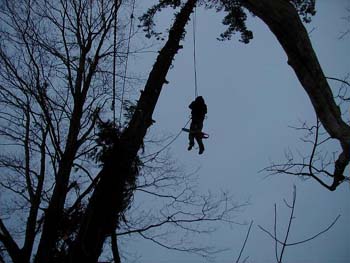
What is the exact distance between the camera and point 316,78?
6.43 feet

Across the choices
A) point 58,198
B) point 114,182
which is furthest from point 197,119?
point 58,198

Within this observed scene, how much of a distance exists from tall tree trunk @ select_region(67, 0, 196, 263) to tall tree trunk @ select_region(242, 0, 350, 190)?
3.06m

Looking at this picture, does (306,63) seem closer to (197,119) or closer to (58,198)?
(197,119)

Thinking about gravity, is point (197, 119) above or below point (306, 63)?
above

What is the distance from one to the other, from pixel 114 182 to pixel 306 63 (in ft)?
10.3

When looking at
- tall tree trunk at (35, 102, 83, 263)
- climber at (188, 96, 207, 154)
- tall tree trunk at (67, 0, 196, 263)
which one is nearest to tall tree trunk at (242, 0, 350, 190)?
tall tree trunk at (67, 0, 196, 263)

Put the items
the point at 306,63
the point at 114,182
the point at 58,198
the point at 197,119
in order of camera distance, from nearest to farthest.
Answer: the point at 306,63
the point at 114,182
the point at 58,198
the point at 197,119

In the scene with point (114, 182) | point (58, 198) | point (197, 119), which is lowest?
point (114, 182)

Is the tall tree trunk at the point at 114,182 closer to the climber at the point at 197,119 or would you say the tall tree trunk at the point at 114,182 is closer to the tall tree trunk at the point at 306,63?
the climber at the point at 197,119

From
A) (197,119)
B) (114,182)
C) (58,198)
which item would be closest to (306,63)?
(114,182)

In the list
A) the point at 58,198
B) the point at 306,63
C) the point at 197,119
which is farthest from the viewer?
the point at 197,119

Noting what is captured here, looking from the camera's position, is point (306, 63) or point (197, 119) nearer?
point (306, 63)

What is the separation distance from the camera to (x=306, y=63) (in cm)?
198

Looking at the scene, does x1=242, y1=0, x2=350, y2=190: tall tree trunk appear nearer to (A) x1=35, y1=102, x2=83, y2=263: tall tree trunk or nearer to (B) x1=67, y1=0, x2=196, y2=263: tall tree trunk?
(B) x1=67, y1=0, x2=196, y2=263: tall tree trunk
